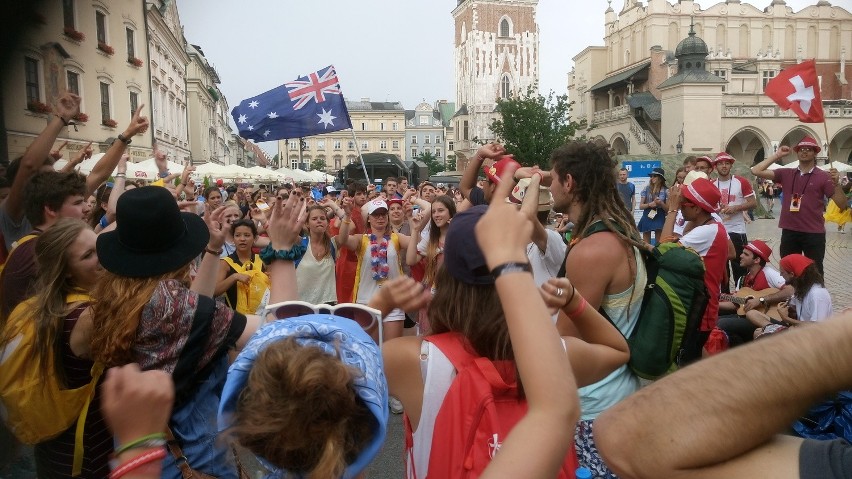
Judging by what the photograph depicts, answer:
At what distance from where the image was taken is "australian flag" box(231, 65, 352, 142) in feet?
37.8

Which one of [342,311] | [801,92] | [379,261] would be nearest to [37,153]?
[342,311]

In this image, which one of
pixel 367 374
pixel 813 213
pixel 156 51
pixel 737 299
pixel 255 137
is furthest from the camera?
pixel 156 51

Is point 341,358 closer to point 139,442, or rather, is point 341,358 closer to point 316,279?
point 139,442

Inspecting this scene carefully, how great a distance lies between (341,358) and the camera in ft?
4.78

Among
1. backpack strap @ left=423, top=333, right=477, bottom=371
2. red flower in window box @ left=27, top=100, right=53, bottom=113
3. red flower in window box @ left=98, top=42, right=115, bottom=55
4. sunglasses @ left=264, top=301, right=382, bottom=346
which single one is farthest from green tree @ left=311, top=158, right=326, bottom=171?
backpack strap @ left=423, top=333, right=477, bottom=371

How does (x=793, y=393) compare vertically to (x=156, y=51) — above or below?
below

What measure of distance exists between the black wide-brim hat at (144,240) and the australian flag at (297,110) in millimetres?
9518

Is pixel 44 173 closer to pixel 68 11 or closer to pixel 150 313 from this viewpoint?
pixel 150 313

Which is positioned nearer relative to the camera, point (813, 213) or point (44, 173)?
point (44, 173)

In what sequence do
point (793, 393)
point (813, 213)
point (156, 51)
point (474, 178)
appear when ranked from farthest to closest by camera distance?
point (156, 51), point (813, 213), point (474, 178), point (793, 393)

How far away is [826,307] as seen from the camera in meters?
5.21

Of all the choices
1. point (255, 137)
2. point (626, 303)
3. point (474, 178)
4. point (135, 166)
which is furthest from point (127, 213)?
point (135, 166)

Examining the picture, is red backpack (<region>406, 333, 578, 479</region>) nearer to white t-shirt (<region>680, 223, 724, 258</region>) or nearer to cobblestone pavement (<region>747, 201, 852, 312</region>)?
white t-shirt (<region>680, 223, 724, 258</region>)

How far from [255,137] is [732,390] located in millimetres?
11929
